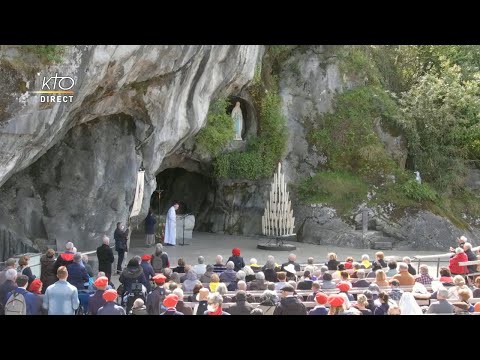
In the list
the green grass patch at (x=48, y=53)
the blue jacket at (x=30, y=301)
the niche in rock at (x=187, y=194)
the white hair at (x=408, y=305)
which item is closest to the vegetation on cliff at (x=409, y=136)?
the niche in rock at (x=187, y=194)

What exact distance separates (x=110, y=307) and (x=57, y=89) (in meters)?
6.40

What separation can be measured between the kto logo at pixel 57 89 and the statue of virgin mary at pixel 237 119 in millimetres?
11270

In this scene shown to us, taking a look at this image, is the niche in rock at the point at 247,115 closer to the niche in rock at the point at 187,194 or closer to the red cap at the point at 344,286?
the niche in rock at the point at 187,194

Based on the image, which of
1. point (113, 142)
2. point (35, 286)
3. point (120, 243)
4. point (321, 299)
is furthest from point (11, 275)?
point (113, 142)

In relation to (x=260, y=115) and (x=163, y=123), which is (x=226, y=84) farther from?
(x=260, y=115)

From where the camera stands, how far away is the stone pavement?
66.7 feet

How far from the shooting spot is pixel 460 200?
25406 millimetres

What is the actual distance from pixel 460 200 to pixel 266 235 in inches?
292

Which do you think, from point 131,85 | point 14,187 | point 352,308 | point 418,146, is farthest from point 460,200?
point 352,308

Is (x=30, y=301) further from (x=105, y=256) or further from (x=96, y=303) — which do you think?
(x=105, y=256)

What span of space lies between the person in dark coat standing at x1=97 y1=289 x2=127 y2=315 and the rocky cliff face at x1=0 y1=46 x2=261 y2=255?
685cm

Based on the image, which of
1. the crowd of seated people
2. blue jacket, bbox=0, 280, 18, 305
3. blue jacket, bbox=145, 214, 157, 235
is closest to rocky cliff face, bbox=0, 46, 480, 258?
blue jacket, bbox=145, 214, 157, 235

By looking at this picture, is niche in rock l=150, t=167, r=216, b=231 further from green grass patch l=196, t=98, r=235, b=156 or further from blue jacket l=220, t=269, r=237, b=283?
blue jacket l=220, t=269, r=237, b=283

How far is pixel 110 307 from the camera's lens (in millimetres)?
8625
